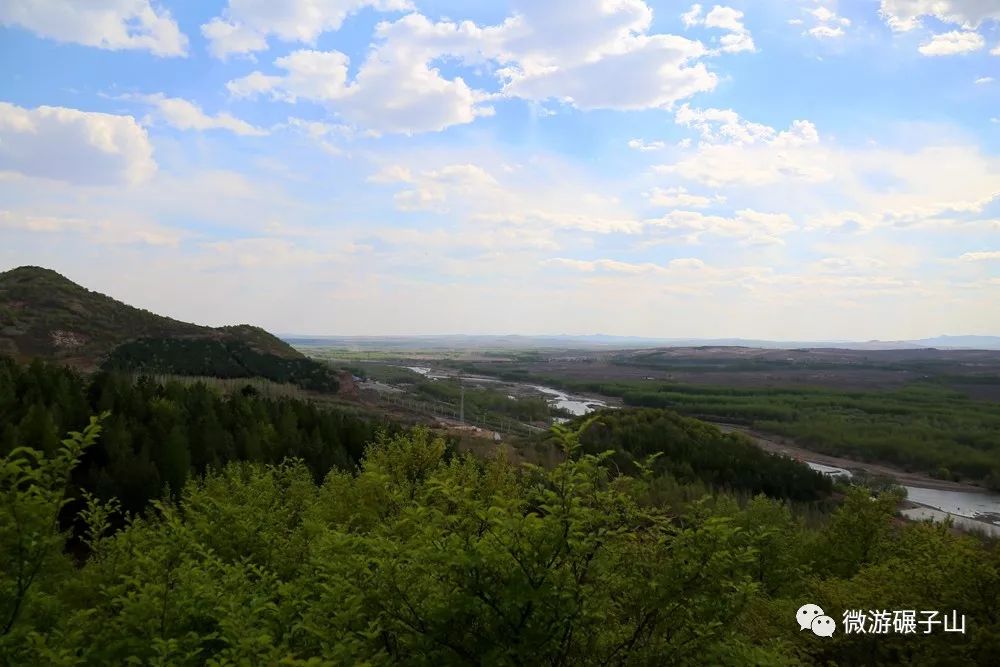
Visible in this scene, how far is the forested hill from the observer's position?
297 feet

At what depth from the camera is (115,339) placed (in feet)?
333

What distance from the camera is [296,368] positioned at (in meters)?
109

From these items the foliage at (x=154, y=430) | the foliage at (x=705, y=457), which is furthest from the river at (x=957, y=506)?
the foliage at (x=154, y=430)

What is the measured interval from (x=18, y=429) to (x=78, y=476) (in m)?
4.23

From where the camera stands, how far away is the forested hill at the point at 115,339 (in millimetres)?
90625

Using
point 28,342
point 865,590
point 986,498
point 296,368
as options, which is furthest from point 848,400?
point 28,342

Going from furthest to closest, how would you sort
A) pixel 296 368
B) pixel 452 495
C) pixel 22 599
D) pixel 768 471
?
pixel 296 368 → pixel 768 471 → pixel 452 495 → pixel 22 599

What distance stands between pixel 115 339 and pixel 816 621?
4482 inches

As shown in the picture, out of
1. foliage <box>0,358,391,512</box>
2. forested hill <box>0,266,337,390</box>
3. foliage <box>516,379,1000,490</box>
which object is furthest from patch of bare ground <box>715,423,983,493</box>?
forested hill <box>0,266,337,390</box>

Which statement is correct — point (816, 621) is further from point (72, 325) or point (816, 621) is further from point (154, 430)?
point (72, 325)

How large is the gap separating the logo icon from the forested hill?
91.0m

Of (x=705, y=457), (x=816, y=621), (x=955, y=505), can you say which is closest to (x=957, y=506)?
(x=955, y=505)

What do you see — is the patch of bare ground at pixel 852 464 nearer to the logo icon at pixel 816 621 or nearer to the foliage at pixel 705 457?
the foliage at pixel 705 457

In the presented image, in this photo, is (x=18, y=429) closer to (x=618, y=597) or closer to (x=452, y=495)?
(x=452, y=495)
